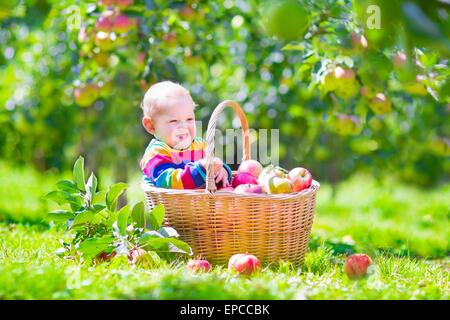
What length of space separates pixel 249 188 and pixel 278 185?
100mm

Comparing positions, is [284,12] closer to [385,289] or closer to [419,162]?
[385,289]

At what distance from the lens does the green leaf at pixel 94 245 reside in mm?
2020

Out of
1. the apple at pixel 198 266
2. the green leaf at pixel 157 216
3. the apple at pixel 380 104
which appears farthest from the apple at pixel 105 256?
the apple at pixel 380 104

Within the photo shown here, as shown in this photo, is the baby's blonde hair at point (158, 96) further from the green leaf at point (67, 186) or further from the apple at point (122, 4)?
the apple at point (122, 4)

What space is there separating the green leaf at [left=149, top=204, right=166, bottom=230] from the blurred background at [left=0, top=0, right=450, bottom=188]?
673 millimetres

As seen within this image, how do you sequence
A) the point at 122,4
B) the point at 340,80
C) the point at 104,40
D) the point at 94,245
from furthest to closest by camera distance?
1. the point at 104,40
2. the point at 122,4
3. the point at 340,80
4. the point at 94,245

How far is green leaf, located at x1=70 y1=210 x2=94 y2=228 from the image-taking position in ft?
6.81

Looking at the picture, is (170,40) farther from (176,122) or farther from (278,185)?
(278,185)

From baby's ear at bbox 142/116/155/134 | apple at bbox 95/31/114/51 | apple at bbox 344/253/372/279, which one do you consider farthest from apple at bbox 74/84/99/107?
apple at bbox 344/253/372/279

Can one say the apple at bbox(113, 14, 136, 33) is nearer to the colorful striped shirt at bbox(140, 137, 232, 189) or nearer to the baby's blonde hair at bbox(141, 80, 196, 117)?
the baby's blonde hair at bbox(141, 80, 196, 117)

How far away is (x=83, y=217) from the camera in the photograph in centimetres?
209

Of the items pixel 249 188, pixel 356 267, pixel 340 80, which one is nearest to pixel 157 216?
pixel 249 188

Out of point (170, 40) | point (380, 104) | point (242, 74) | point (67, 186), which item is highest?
point (170, 40)
